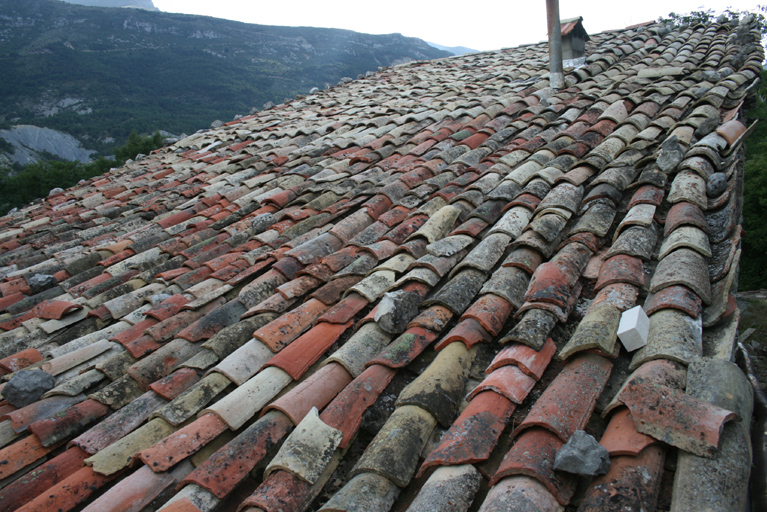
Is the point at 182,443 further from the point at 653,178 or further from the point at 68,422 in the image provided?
the point at 653,178

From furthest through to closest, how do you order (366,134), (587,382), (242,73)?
(242,73)
(366,134)
(587,382)

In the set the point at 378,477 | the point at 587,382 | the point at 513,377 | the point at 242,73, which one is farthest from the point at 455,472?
the point at 242,73

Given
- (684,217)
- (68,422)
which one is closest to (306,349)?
(68,422)

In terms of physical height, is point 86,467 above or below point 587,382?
below

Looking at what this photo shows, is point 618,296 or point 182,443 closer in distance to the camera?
point 182,443

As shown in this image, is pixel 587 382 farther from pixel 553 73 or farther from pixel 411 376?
pixel 553 73

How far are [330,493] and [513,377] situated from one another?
0.91 m

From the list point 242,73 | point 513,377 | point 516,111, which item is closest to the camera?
point 513,377

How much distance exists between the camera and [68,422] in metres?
2.30

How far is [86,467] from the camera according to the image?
79.6 inches

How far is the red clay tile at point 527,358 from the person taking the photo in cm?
190

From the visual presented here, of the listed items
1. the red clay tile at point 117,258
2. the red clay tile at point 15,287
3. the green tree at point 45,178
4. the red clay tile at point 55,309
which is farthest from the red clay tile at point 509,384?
the green tree at point 45,178

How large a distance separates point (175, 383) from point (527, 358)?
189 centimetres

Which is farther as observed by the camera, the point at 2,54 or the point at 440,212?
the point at 2,54
